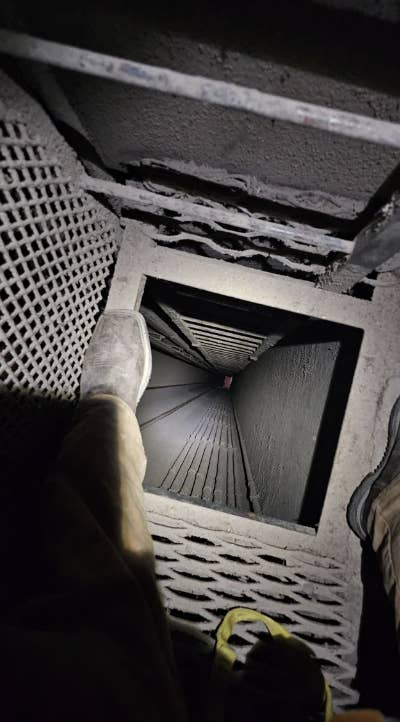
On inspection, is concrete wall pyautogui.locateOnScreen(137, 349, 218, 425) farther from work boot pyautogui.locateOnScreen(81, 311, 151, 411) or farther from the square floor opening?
work boot pyautogui.locateOnScreen(81, 311, 151, 411)

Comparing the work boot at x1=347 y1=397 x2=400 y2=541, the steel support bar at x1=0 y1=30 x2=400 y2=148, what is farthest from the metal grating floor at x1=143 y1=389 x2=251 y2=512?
the steel support bar at x1=0 y1=30 x2=400 y2=148

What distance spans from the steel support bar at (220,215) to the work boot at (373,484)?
0.86 metres

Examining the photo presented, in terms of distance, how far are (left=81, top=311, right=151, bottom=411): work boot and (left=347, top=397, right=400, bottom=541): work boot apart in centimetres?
117

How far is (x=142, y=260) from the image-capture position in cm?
175

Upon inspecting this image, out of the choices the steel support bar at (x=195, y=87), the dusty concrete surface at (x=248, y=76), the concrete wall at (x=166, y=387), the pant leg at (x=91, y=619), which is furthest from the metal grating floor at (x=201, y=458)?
the steel support bar at (x=195, y=87)

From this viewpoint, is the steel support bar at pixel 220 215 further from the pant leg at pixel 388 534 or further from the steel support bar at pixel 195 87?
the pant leg at pixel 388 534

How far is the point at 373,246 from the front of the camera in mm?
1205

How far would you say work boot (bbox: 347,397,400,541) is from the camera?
1.50m

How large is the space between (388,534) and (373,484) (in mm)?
264

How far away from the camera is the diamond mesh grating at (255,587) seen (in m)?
1.45

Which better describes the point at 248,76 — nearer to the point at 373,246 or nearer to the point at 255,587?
the point at 373,246

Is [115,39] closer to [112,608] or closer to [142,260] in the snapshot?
[142,260]

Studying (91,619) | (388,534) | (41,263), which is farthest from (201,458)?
(91,619)

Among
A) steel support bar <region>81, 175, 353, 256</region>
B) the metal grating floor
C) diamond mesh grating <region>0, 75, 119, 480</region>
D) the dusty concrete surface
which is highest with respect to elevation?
the dusty concrete surface
